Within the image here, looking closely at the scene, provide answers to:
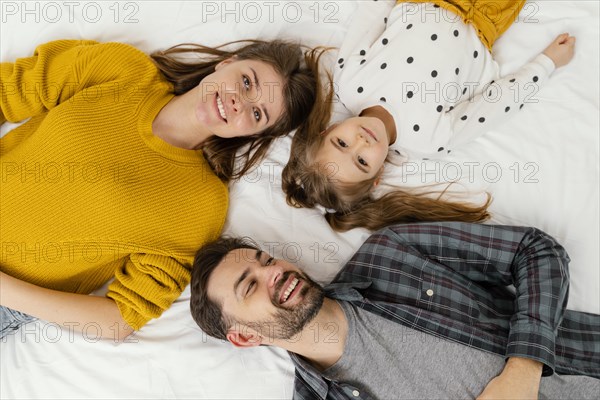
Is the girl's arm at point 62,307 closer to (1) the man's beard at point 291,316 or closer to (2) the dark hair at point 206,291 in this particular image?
(2) the dark hair at point 206,291

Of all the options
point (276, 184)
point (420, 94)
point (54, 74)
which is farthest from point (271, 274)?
point (54, 74)

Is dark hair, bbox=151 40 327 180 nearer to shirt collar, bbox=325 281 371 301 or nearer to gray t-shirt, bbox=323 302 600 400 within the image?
shirt collar, bbox=325 281 371 301

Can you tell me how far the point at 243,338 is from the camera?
1669 millimetres

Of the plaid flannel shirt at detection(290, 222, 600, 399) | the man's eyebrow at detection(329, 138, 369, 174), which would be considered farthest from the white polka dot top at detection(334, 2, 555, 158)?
the plaid flannel shirt at detection(290, 222, 600, 399)

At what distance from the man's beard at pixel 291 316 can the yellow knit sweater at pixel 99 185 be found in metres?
0.41

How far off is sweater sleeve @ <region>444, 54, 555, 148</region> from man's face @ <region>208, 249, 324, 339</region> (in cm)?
82

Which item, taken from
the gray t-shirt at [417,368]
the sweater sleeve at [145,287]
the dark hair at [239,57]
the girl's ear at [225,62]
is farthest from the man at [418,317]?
the girl's ear at [225,62]

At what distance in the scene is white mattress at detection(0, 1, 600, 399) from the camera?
5.87 feet

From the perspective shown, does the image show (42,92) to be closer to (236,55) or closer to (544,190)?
(236,55)

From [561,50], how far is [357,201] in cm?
93

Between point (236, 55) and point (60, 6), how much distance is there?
0.70 m

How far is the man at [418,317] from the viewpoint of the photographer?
1611mm

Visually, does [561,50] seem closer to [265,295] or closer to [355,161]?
[355,161]

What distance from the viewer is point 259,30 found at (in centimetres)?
206
